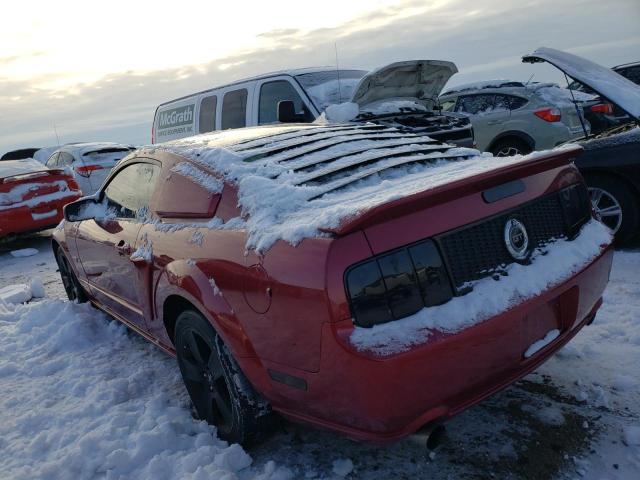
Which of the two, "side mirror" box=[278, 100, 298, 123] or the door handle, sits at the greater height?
"side mirror" box=[278, 100, 298, 123]

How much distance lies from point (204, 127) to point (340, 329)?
24.9 feet

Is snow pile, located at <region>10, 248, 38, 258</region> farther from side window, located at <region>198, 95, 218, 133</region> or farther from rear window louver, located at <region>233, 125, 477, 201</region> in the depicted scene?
rear window louver, located at <region>233, 125, 477, 201</region>

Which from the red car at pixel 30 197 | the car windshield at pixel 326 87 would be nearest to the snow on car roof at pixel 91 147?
the red car at pixel 30 197

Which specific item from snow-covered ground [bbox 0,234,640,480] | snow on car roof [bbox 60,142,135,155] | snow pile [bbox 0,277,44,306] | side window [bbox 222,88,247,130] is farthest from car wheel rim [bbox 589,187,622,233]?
snow on car roof [bbox 60,142,135,155]

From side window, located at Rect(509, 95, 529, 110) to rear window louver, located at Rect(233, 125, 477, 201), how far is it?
604 centimetres

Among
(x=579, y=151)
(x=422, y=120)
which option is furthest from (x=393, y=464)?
(x=422, y=120)

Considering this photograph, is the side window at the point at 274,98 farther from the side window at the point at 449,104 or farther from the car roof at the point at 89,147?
the car roof at the point at 89,147

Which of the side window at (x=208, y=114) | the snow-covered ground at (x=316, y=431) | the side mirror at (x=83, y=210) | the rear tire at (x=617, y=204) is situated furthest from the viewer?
the side window at (x=208, y=114)

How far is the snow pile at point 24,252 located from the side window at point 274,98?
4.21 meters

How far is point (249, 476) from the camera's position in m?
2.42

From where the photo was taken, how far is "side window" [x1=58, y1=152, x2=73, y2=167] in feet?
36.4

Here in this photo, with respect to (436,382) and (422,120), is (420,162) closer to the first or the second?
(436,382)

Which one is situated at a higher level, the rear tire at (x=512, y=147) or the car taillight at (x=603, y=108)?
the car taillight at (x=603, y=108)

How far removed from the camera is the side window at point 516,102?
8727 millimetres
